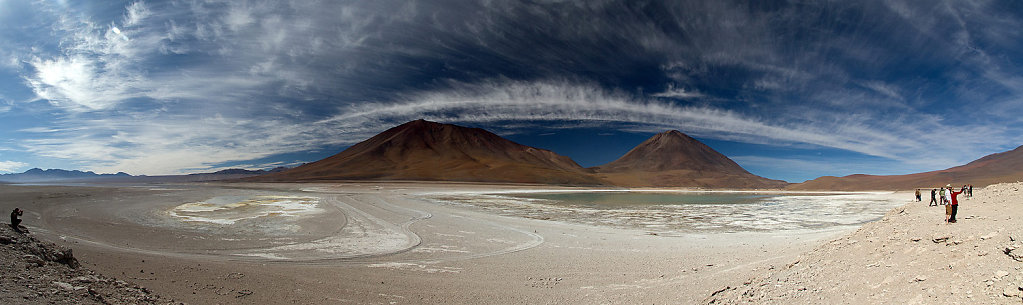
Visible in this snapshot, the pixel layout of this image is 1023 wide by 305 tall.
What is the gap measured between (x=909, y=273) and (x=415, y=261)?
954 centimetres

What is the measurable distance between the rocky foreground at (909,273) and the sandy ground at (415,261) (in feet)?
1.17

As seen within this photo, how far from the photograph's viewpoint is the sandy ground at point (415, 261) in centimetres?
742

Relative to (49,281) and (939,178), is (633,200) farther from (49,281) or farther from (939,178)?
(939,178)

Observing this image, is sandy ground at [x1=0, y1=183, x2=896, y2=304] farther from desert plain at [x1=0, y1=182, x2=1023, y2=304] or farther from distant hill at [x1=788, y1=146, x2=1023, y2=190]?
distant hill at [x1=788, y1=146, x2=1023, y2=190]

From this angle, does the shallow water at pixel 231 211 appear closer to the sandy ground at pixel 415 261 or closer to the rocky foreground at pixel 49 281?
the sandy ground at pixel 415 261

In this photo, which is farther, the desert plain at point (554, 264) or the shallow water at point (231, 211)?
the shallow water at point (231, 211)

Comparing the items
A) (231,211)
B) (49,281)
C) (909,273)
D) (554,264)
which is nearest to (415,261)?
(554,264)

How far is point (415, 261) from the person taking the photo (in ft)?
34.1

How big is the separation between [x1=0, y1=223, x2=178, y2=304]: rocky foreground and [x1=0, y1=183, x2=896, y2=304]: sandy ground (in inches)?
23.8

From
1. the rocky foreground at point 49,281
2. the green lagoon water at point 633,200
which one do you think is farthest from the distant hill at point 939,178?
the rocky foreground at point 49,281

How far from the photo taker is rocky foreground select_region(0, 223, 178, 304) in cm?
454

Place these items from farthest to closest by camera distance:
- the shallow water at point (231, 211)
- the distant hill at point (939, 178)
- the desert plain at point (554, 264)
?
1. the distant hill at point (939, 178)
2. the shallow water at point (231, 211)
3. the desert plain at point (554, 264)

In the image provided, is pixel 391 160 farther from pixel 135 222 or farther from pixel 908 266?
pixel 908 266

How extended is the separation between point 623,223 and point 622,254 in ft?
29.8
